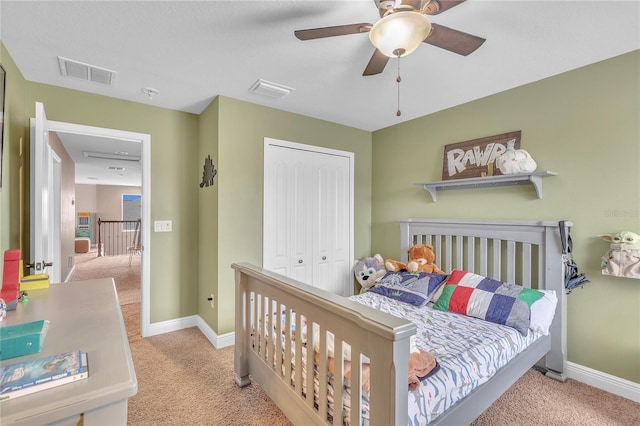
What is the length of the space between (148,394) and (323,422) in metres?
1.39

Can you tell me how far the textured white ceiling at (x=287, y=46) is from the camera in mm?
1595

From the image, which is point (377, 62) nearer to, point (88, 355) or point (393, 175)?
point (88, 355)

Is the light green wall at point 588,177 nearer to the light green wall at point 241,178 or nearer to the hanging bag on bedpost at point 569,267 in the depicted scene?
the hanging bag on bedpost at point 569,267

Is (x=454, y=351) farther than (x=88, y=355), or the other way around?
(x=454, y=351)

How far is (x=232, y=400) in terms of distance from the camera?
6.47 ft

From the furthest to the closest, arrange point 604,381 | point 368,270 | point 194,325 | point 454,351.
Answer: point 368,270 → point 194,325 → point 604,381 → point 454,351

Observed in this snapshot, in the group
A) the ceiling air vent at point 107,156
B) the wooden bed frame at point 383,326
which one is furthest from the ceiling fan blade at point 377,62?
the ceiling air vent at point 107,156

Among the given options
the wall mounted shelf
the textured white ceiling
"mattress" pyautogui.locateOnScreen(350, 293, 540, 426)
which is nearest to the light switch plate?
the textured white ceiling

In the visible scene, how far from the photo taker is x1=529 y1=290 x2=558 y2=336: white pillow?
6.59 feet

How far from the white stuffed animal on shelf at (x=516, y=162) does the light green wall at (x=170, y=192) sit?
116 inches

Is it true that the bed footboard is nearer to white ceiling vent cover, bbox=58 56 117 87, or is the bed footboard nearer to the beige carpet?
the beige carpet

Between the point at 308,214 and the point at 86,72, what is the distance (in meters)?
2.25

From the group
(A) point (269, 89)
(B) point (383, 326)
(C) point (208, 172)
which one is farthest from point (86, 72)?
(B) point (383, 326)

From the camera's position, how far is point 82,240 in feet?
27.3
